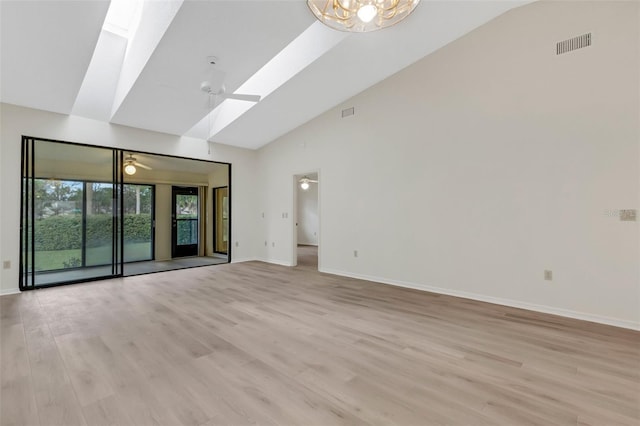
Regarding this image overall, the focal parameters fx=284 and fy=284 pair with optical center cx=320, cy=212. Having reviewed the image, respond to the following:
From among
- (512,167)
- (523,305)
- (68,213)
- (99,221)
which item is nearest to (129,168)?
(99,221)

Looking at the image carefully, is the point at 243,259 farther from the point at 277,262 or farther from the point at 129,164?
the point at 129,164

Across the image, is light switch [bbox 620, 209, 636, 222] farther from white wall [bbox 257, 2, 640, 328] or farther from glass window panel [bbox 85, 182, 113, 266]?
glass window panel [bbox 85, 182, 113, 266]

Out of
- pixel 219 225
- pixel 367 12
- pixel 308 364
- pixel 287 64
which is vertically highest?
pixel 287 64

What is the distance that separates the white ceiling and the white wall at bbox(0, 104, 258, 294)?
217mm

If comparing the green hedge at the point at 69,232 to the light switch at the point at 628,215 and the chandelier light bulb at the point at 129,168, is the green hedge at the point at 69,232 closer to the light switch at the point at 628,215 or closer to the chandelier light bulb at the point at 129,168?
the chandelier light bulb at the point at 129,168

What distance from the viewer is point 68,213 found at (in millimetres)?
5277

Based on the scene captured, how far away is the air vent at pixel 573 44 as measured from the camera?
3330 mm

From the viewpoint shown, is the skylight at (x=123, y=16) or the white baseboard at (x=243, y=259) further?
the white baseboard at (x=243, y=259)

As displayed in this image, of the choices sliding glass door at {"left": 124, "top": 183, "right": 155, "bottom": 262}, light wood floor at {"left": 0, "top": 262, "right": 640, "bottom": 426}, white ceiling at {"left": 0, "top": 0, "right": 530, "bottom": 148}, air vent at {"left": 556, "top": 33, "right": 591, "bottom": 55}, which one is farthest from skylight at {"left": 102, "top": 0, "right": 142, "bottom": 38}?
air vent at {"left": 556, "top": 33, "right": 591, "bottom": 55}

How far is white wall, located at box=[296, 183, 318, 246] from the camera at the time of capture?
38.5ft

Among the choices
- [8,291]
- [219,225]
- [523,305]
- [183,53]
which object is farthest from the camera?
[219,225]

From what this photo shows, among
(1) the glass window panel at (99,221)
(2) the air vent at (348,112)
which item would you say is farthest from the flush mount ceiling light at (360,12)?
(1) the glass window panel at (99,221)

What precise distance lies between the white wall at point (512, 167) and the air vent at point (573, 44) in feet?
0.19

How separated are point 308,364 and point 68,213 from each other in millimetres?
5590
